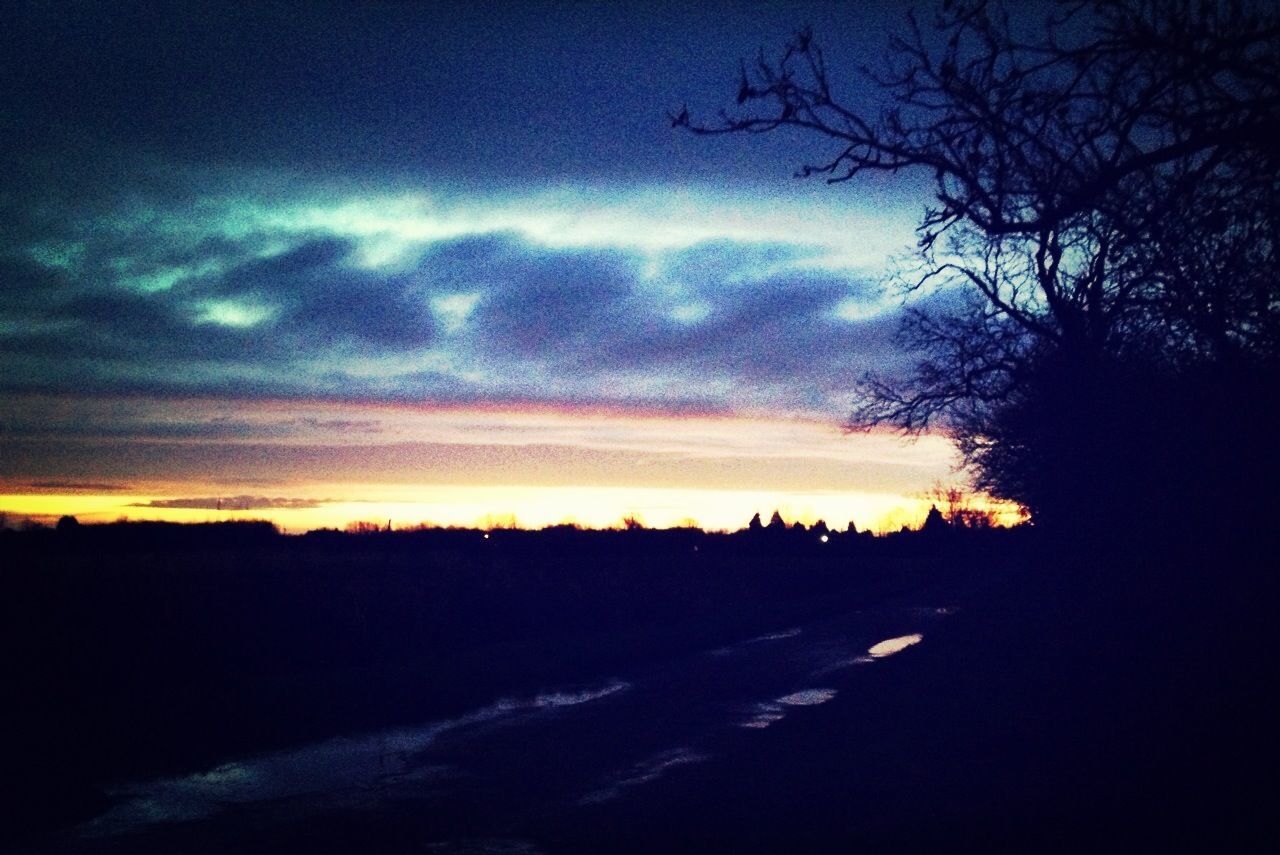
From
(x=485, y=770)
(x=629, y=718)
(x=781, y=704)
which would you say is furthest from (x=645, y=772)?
(x=781, y=704)

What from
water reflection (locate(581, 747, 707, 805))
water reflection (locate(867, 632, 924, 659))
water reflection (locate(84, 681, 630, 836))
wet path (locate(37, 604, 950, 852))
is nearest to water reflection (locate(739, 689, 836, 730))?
wet path (locate(37, 604, 950, 852))

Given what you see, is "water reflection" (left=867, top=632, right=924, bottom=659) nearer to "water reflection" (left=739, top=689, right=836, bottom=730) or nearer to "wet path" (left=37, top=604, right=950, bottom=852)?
"wet path" (left=37, top=604, right=950, bottom=852)

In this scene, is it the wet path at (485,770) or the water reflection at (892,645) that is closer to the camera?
the wet path at (485,770)

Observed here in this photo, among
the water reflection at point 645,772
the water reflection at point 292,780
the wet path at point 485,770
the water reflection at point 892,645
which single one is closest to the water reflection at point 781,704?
the wet path at point 485,770

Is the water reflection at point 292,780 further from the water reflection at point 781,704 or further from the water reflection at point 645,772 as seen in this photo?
the water reflection at point 781,704

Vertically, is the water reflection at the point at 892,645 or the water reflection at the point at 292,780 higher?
the water reflection at the point at 892,645

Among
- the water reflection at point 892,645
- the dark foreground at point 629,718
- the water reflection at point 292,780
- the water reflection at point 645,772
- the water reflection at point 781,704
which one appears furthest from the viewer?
the water reflection at point 892,645

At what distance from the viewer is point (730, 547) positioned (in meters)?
94.8

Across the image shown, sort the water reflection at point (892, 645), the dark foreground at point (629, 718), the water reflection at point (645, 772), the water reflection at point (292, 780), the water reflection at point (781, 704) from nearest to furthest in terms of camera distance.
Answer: the dark foreground at point (629, 718) < the water reflection at point (292, 780) < the water reflection at point (645, 772) < the water reflection at point (781, 704) < the water reflection at point (892, 645)

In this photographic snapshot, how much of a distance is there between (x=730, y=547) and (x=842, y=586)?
154ft

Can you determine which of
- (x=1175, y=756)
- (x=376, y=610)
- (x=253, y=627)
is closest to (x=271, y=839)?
(x=1175, y=756)

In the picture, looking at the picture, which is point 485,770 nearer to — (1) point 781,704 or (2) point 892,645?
(1) point 781,704

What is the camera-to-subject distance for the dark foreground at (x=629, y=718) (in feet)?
27.6

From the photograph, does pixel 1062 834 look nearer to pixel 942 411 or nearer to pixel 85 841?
pixel 85 841
